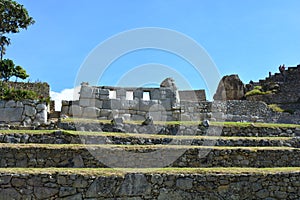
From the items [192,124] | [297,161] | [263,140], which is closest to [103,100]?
[192,124]

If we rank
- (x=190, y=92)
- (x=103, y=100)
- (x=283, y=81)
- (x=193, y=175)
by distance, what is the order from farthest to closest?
(x=283, y=81)
(x=190, y=92)
(x=103, y=100)
(x=193, y=175)

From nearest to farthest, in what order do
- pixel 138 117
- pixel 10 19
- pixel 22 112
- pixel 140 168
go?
pixel 140 168, pixel 22 112, pixel 138 117, pixel 10 19

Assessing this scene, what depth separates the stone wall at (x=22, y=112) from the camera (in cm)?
1341

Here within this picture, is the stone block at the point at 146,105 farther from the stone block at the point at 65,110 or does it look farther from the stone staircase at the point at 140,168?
the stone staircase at the point at 140,168

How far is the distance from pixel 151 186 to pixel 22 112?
726cm

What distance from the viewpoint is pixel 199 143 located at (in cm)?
1162

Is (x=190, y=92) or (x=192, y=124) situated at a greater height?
(x=190, y=92)

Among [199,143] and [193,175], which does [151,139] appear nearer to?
[199,143]

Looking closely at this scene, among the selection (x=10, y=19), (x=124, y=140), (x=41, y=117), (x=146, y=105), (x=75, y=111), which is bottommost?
(x=124, y=140)

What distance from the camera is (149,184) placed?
7898 millimetres

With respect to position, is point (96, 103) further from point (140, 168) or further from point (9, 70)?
point (9, 70)

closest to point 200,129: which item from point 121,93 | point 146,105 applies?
point 146,105

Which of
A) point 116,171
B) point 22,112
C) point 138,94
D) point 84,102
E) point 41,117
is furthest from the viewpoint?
point 138,94

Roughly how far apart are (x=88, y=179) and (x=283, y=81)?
98.9 ft
